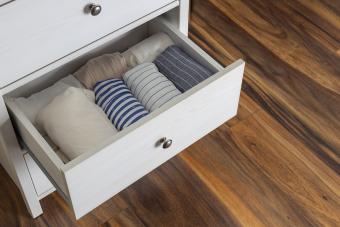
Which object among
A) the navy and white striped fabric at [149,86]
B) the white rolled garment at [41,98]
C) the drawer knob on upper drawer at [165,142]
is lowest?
the drawer knob on upper drawer at [165,142]

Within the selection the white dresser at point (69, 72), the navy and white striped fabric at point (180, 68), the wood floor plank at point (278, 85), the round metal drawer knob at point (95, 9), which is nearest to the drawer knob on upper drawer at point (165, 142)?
the white dresser at point (69, 72)

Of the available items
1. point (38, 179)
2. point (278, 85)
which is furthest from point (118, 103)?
point (278, 85)

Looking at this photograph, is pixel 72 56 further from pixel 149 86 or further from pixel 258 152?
pixel 258 152

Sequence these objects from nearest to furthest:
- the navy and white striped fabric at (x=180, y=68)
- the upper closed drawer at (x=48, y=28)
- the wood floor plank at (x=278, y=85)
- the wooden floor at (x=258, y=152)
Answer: the upper closed drawer at (x=48, y=28), the navy and white striped fabric at (x=180, y=68), the wooden floor at (x=258, y=152), the wood floor plank at (x=278, y=85)

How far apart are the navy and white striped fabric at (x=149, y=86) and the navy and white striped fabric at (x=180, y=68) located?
0.06 ft

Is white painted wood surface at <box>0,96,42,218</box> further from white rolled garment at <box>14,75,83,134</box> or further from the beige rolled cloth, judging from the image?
the beige rolled cloth

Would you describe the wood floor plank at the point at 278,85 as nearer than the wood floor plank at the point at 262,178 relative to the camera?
No

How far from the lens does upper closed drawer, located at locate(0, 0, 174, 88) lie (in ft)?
2.92

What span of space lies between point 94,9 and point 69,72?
24 cm

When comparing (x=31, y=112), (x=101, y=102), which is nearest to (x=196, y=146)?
(x=101, y=102)

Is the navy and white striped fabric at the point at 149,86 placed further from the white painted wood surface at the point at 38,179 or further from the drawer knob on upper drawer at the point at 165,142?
the white painted wood surface at the point at 38,179

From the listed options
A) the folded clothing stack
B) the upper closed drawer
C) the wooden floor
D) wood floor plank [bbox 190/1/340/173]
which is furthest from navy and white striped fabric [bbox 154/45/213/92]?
wood floor plank [bbox 190/1/340/173]

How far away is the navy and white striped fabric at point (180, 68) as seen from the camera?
1123mm

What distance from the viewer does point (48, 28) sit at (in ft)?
3.07
